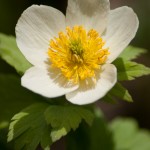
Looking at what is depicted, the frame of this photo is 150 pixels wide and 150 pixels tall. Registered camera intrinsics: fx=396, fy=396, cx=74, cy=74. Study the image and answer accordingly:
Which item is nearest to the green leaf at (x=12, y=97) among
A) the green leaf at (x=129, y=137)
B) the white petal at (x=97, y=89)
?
the white petal at (x=97, y=89)

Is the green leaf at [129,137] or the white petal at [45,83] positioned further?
the green leaf at [129,137]

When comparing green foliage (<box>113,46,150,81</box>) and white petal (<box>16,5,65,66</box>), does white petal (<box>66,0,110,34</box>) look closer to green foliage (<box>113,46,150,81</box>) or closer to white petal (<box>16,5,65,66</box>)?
white petal (<box>16,5,65,66</box>)

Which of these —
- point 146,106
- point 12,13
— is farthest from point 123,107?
point 12,13

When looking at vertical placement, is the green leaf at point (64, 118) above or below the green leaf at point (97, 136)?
above

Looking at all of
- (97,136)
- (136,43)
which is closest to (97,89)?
(97,136)

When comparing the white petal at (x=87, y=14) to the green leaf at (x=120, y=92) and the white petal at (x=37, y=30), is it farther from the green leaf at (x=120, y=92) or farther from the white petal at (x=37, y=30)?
the green leaf at (x=120, y=92)

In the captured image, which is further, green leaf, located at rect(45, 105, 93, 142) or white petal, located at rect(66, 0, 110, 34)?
white petal, located at rect(66, 0, 110, 34)

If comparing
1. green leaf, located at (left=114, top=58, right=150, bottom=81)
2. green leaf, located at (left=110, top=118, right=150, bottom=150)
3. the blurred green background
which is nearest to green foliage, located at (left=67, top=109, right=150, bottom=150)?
green leaf, located at (left=110, top=118, right=150, bottom=150)
